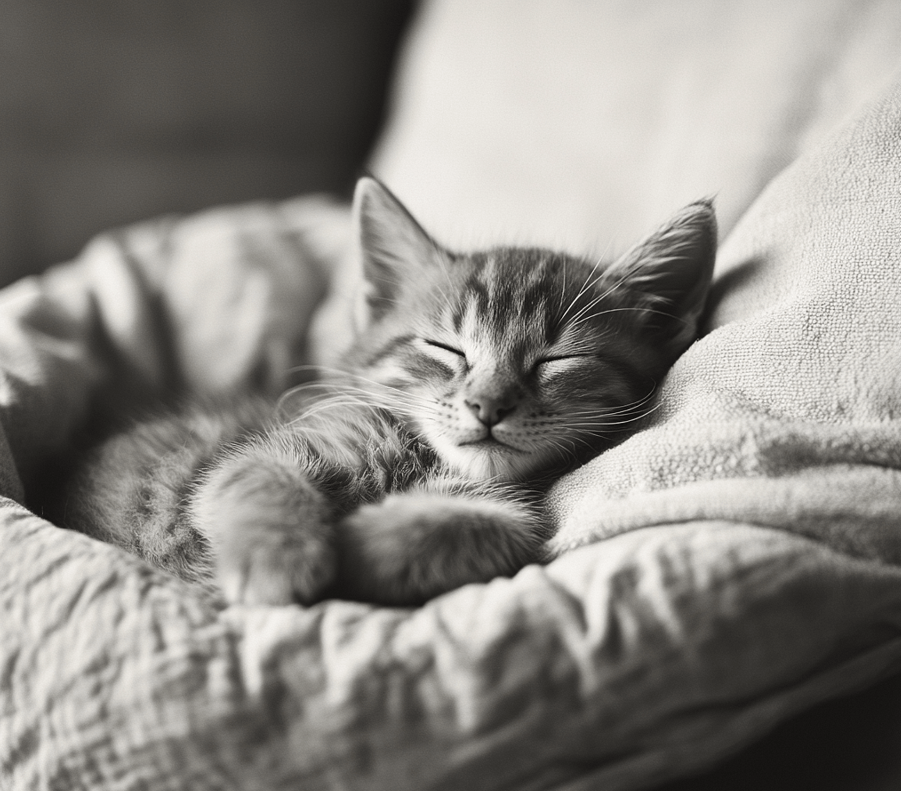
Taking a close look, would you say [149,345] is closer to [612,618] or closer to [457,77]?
[457,77]

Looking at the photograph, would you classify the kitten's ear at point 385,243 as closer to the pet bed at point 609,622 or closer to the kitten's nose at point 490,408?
the kitten's nose at point 490,408

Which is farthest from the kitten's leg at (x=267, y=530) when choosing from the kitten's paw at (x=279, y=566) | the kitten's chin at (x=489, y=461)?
the kitten's chin at (x=489, y=461)

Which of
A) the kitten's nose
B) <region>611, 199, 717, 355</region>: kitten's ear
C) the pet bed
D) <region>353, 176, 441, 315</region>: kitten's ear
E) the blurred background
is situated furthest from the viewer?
the blurred background

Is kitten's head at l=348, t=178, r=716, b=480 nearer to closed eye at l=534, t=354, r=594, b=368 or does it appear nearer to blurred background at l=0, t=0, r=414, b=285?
closed eye at l=534, t=354, r=594, b=368

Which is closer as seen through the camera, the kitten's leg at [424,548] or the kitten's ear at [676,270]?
the kitten's leg at [424,548]

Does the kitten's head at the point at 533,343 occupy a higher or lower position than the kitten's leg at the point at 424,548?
higher

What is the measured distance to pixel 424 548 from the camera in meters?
0.82

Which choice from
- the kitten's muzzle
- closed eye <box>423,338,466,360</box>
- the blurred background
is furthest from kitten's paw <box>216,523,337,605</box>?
the blurred background

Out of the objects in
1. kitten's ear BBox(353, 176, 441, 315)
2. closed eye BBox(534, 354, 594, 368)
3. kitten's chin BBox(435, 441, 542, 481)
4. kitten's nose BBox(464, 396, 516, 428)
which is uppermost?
kitten's ear BBox(353, 176, 441, 315)

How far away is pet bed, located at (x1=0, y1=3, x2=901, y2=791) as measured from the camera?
0.67 meters

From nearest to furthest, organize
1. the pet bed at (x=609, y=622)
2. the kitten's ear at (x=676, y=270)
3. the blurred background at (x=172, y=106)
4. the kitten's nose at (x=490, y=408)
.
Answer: the pet bed at (x=609, y=622), the kitten's nose at (x=490, y=408), the kitten's ear at (x=676, y=270), the blurred background at (x=172, y=106)

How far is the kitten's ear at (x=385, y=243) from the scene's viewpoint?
1.23 metres

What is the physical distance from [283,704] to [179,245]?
1.30m

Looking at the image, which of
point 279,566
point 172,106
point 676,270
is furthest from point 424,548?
point 172,106
